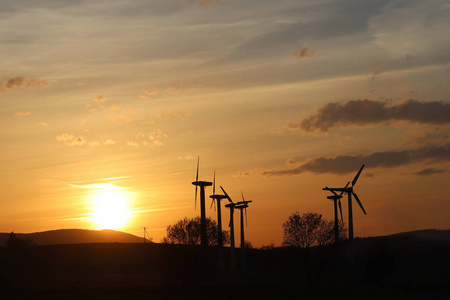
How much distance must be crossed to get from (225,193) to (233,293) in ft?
345

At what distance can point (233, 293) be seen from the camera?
3664 inches

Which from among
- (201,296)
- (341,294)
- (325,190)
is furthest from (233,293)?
(325,190)

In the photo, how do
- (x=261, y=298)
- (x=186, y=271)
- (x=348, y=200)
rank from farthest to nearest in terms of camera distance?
1. (x=348, y=200)
2. (x=186, y=271)
3. (x=261, y=298)

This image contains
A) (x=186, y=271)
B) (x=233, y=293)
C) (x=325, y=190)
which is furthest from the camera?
(x=325, y=190)

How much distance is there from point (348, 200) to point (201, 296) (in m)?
85.9

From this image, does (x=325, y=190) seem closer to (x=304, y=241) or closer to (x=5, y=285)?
(x=304, y=241)

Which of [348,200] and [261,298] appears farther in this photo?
[348,200]

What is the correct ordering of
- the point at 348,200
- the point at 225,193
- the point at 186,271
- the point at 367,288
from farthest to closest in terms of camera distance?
the point at 225,193, the point at 348,200, the point at 186,271, the point at 367,288

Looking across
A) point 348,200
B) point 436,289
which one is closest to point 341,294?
point 436,289

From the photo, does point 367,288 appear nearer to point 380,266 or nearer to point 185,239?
point 380,266

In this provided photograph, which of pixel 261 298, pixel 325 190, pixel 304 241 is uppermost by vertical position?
pixel 325 190

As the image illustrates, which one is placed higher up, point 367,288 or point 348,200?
point 348,200

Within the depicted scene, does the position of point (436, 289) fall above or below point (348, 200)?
below

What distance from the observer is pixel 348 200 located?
546 feet
